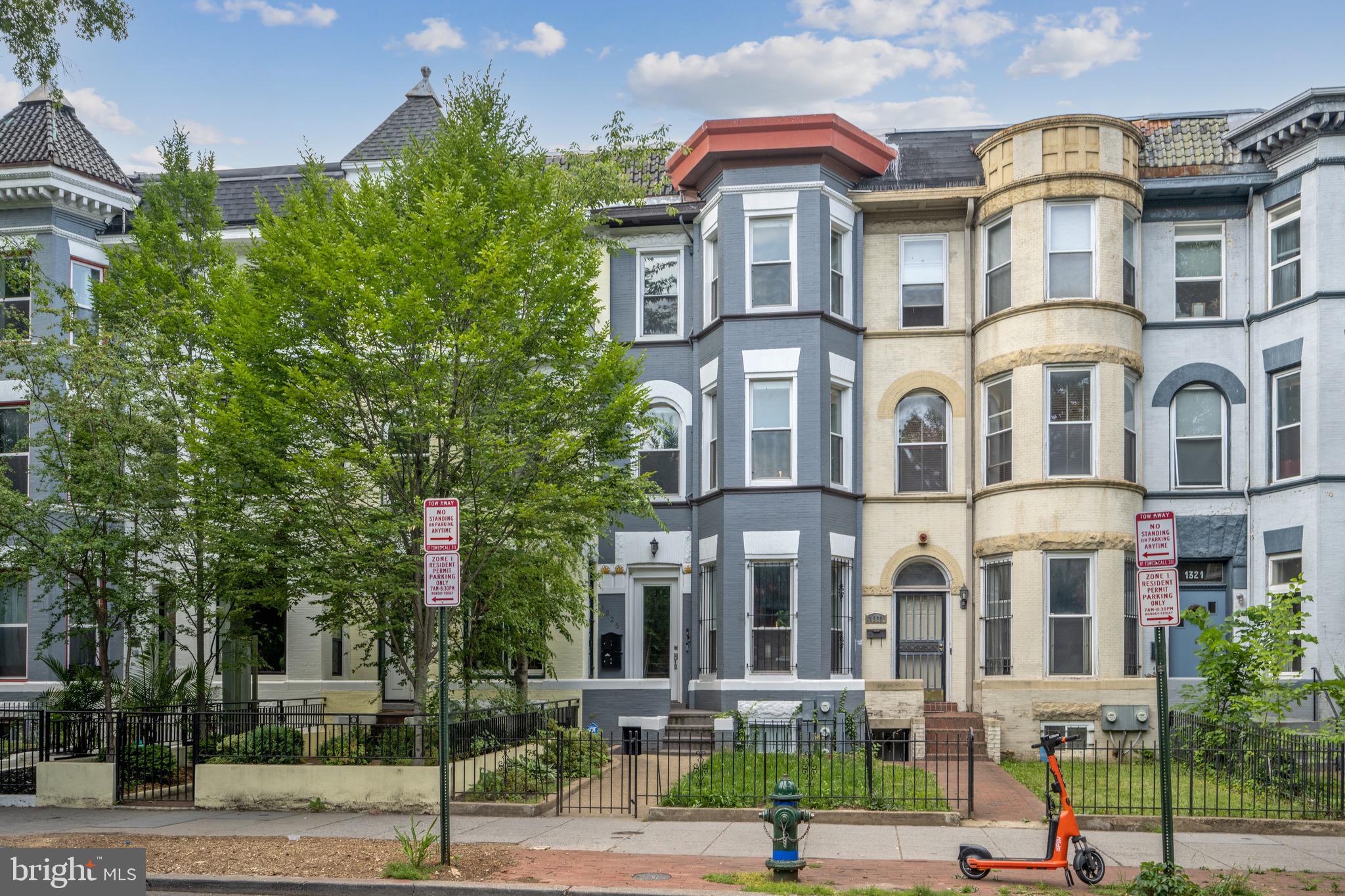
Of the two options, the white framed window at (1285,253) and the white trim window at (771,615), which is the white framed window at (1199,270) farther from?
the white trim window at (771,615)

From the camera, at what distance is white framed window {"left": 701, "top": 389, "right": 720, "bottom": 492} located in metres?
24.2

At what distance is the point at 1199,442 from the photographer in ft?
77.3

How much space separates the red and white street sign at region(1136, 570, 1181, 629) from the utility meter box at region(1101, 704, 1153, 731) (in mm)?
11453

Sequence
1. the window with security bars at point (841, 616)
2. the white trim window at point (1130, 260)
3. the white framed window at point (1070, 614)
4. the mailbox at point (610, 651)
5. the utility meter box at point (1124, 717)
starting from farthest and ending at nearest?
the mailbox at point (610, 651) < the white trim window at point (1130, 260) < the window with security bars at point (841, 616) < the white framed window at point (1070, 614) < the utility meter box at point (1124, 717)

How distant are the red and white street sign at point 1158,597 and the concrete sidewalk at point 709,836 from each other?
3.16m

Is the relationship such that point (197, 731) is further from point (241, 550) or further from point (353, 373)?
point (353, 373)

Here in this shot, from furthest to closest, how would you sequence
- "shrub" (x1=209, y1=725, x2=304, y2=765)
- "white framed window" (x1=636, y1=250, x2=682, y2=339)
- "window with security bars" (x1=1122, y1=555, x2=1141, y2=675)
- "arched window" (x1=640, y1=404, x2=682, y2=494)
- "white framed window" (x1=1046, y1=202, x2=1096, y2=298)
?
"white framed window" (x1=636, y1=250, x2=682, y2=339), "arched window" (x1=640, y1=404, x2=682, y2=494), "white framed window" (x1=1046, y1=202, x2=1096, y2=298), "window with security bars" (x1=1122, y1=555, x2=1141, y2=675), "shrub" (x1=209, y1=725, x2=304, y2=765)

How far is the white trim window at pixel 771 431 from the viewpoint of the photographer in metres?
23.1

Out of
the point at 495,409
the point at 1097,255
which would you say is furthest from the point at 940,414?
the point at 495,409

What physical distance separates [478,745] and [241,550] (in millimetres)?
4387

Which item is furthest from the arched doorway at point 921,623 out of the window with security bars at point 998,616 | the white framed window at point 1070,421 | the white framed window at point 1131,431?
the white framed window at point 1131,431

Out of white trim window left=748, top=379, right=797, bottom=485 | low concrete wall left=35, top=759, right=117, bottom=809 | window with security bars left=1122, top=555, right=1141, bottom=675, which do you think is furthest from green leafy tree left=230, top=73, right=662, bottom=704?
window with security bars left=1122, top=555, right=1141, bottom=675

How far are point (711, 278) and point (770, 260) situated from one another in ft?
4.78

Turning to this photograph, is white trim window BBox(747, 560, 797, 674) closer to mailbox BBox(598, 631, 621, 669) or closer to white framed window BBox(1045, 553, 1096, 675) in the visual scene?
mailbox BBox(598, 631, 621, 669)
